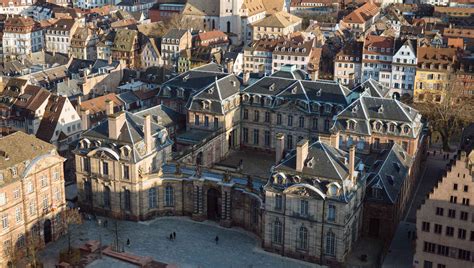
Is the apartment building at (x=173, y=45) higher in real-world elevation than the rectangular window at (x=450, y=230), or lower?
higher

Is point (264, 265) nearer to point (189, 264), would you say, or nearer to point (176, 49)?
point (189, 264)

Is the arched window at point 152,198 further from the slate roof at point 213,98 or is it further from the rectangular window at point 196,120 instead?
the slate roof at point 213,98

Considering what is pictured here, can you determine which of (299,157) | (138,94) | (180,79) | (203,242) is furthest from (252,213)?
(138,94)

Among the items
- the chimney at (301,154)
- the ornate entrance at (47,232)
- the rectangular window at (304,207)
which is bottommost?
the ornate entrance at (47,232)

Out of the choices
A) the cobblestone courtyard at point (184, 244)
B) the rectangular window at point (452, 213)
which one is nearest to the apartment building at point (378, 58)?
the cobblestone courtyard at point (184, 244)

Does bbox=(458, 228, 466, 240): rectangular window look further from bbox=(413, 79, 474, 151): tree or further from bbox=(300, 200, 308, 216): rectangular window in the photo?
bbox=(413, 79, 474, 151): tree

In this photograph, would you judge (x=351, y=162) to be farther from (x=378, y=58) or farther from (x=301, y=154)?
(x=378, y=58)

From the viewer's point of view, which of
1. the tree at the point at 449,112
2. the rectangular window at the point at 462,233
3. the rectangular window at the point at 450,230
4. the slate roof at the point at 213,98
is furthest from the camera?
the tree at the point at 449,112

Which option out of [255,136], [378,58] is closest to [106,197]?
[255,136]
